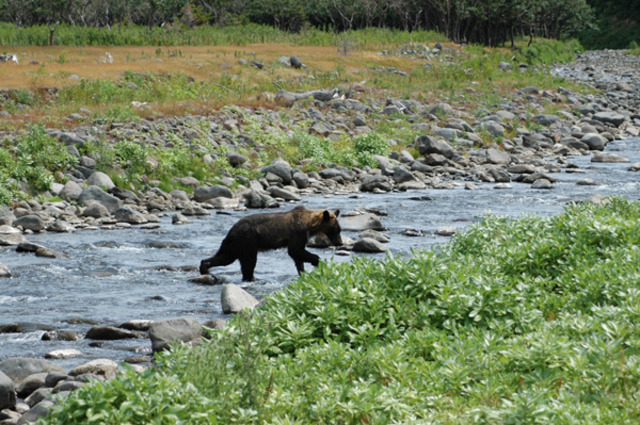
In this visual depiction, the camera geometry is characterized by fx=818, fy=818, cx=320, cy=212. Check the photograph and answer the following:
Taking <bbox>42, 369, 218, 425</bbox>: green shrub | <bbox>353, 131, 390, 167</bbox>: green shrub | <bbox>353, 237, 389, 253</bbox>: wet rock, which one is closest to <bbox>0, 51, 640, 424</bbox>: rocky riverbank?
<bbox>353, 131, 390, 167</bbox>: green shrub

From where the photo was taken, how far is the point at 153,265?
1407 cm

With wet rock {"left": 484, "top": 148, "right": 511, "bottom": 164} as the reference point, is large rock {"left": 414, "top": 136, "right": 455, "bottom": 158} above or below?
above

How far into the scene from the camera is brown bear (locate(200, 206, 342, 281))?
483 inches

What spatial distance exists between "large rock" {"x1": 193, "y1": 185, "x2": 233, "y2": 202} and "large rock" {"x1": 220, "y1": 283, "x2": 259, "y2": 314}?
10.3 metres

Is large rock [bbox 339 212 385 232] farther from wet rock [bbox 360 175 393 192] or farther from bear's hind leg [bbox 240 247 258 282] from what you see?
wet rock [bbox 360 175 393 192]

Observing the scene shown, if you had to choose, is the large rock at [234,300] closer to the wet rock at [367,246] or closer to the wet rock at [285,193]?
the wet rock at [367,246]

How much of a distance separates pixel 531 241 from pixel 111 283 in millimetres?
6647

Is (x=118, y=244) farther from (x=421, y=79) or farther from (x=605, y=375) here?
(x=421, y=79)

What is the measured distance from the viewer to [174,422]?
15.4 feet

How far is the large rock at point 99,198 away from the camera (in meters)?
19.0

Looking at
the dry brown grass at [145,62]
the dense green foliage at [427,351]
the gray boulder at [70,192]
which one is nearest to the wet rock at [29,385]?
the dense green foliage at [427,351]

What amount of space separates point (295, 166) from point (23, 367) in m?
17.6

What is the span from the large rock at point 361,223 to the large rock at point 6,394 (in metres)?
10.7

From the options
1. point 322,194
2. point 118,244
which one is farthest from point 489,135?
point 118,244
